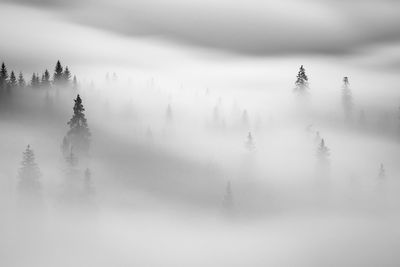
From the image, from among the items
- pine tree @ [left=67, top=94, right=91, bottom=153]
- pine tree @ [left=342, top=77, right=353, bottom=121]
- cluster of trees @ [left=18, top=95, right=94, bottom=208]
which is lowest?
cluster of trees @ [left=18, top=95, right=94, bottom=208]

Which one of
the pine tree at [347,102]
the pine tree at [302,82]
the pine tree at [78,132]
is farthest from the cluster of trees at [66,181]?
the pine tree at [347,102]

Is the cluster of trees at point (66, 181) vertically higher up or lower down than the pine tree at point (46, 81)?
lower down

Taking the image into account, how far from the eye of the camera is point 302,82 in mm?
176875

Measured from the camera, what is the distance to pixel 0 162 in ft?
410

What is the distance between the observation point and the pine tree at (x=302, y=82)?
173 metres

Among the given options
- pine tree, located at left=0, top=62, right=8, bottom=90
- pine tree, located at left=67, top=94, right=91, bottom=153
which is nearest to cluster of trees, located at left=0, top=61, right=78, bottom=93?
pine tree, located at left=0, top=62, right=8, bottom=90

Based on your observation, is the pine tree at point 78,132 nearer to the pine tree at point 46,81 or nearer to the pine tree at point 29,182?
the pine tree at point 29,182

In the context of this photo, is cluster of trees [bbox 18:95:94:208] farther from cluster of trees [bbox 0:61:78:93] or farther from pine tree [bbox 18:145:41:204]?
cluster of trees [bbox 0:61:78:93]

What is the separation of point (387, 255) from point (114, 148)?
217ft

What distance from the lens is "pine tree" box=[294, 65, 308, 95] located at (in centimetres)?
17338

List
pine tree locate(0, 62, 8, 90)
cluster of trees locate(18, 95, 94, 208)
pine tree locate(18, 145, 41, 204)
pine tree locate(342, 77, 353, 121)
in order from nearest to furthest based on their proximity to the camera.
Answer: pine tree locate(18, 145, 41, 204) < cluster of trees locate(18, 95, 94, 208) < pine tree locate(0, 62, 8, 90) < pine tree locate(342, 77, 353, 121)

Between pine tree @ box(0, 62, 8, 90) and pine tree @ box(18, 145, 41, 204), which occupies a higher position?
pine tree @ box(0, 62, 8, 90)

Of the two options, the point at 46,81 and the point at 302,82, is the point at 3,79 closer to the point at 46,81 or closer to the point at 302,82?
the point at 46,81

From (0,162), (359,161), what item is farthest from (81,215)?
(359,161)
